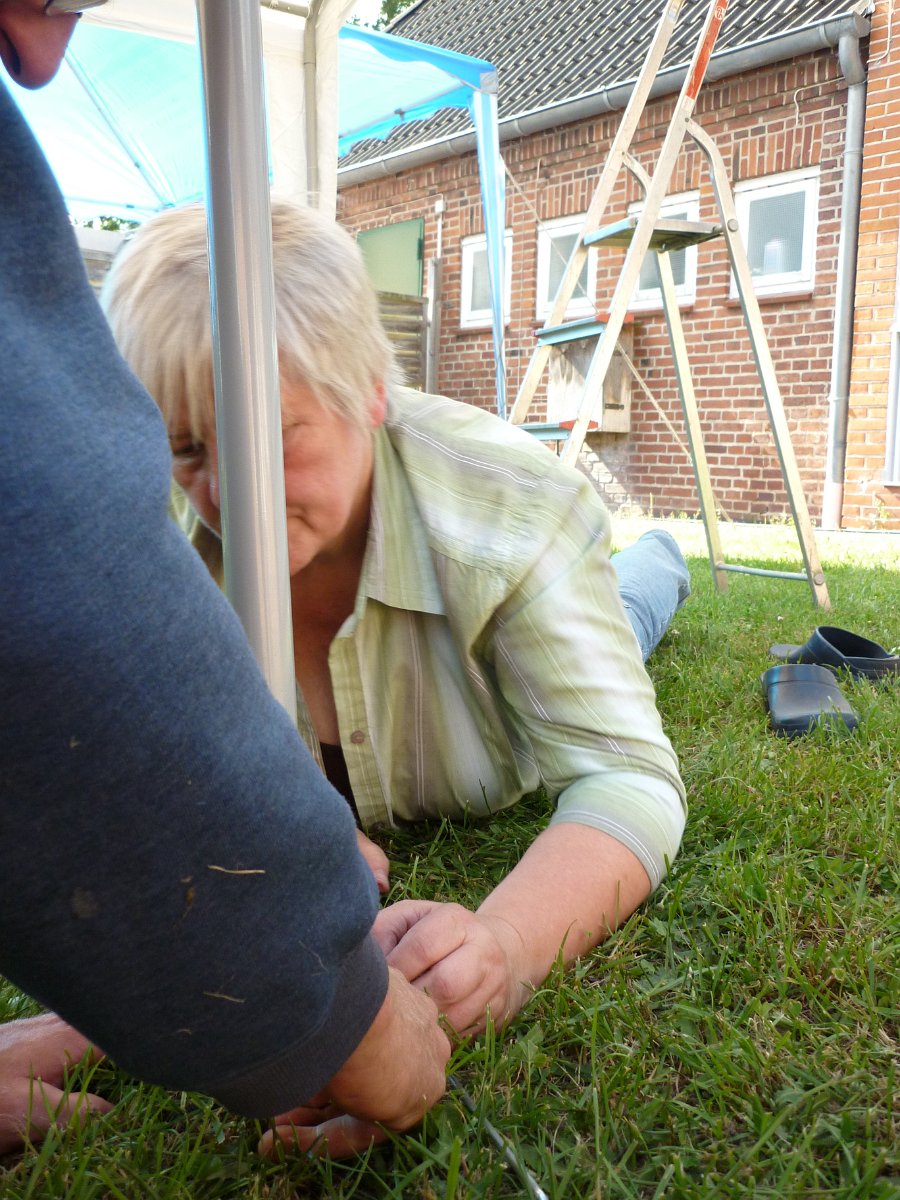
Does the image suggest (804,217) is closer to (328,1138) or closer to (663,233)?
(663,233)

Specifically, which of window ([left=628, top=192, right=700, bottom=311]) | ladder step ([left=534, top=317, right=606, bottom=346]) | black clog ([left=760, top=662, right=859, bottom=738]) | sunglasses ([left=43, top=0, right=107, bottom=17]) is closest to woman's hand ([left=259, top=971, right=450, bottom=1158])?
sunglasses ([left=43, top=0, right=107, bottom=17])

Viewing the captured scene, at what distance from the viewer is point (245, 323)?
77cm

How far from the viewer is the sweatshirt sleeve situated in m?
0.43

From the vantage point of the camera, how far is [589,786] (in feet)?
4.04

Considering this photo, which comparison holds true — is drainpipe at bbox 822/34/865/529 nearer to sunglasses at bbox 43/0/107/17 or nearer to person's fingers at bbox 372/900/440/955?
person's fingers at bbox 372/900/440/955

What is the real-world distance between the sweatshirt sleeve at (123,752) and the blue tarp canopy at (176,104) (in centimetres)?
452

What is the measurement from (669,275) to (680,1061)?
3436 mm

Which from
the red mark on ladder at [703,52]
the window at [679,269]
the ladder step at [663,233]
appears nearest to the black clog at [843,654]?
the ladder step at [663,233]

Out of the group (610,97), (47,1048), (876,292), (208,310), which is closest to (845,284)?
(876,292)

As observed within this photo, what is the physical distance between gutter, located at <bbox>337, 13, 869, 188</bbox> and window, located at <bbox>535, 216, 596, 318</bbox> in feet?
2.44

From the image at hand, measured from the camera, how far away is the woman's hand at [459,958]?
938 mm

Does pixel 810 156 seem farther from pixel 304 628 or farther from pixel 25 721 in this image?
pixel 25 721

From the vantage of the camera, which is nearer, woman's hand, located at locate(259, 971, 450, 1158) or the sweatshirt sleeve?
the sweatshirt sleeve

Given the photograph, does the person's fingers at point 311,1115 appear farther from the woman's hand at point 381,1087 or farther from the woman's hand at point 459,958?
the woman's hand at point 459,958
